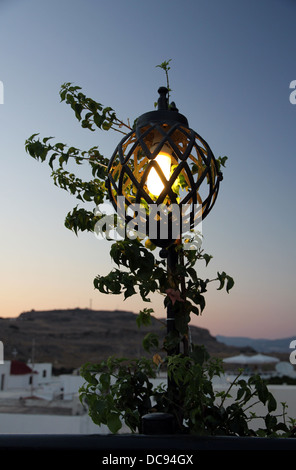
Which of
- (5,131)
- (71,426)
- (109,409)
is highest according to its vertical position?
(5,131)

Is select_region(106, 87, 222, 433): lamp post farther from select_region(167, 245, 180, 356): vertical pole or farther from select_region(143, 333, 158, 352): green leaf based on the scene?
select_region(143, 333, 158, 352): green leaf

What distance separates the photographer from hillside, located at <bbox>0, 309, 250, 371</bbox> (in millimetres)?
46750

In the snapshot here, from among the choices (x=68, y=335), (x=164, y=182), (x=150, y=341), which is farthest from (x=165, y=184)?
(x=68, y=335)

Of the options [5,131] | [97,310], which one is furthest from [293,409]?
[97,310]

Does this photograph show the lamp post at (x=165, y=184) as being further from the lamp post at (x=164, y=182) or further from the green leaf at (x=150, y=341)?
the green leaf at (x=150, y=341)

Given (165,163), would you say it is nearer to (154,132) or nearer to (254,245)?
(154,132)

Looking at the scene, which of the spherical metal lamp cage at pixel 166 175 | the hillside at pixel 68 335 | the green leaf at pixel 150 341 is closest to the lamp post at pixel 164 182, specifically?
the spherical metal lamp cage at pixel 166 175

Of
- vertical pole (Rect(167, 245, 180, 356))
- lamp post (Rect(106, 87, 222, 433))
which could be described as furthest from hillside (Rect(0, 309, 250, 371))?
lamp post (Rect(106, 87, 222, 433))

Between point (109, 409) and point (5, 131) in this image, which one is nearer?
point (109, 409)

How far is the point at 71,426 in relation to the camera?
40.2ft

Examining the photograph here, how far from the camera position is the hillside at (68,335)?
46.8 metres

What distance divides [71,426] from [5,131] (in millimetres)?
11756

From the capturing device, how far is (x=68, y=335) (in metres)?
51.9

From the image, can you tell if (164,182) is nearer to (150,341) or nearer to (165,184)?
(165,184)
